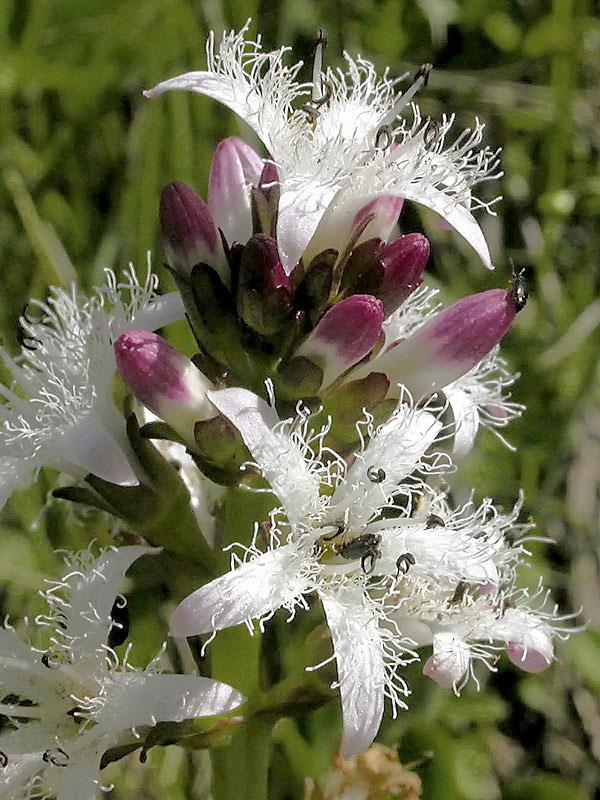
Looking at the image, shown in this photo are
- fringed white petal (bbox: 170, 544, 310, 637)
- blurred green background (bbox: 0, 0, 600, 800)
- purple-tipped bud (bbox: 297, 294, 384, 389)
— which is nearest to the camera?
fringed white petal (bbox: 170, 544, 310, 637)

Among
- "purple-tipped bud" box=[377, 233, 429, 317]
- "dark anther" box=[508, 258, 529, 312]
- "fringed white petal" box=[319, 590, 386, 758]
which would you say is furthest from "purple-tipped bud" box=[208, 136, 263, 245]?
"fringed white petal" box=[319, 590, 386, 758]

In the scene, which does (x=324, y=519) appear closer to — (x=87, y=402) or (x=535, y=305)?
(x=87, y=402)

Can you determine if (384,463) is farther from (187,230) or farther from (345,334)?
(187,230)

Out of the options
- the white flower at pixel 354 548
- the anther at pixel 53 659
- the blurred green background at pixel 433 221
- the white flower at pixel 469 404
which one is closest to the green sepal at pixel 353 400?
the white flower at pixel 354 548

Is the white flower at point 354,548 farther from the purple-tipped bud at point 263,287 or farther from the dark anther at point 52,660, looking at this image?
the dark anther at point 52,660

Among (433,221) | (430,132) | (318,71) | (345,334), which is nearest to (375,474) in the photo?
(345,334)

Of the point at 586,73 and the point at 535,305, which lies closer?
the point at 535,305

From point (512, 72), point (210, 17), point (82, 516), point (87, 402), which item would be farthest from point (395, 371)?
point (512, 72)

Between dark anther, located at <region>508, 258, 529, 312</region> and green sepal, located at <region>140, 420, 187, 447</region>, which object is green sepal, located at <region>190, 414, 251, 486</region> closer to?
green sepal, located at <region>140, 420, 187, 447</region>
